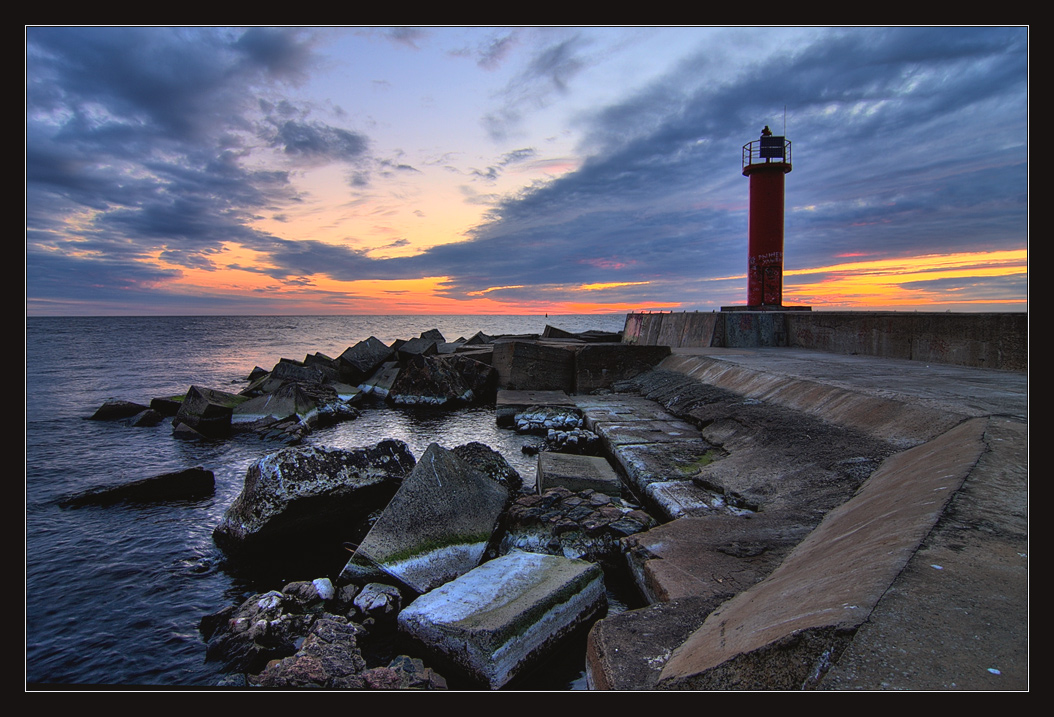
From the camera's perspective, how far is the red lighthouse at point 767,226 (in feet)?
51.0

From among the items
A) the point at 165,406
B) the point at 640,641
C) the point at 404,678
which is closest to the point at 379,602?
the point at 404,678

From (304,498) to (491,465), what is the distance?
1.90 m

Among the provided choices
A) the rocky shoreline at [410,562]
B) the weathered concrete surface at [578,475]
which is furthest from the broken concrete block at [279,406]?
→ the weathered concrete surface at [578,475]

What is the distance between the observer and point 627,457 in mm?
5832

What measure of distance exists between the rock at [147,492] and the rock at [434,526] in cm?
352

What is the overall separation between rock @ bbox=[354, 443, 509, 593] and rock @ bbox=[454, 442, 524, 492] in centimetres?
106

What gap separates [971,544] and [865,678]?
39.0 inches

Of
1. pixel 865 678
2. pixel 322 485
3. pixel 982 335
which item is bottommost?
pixel 322 485

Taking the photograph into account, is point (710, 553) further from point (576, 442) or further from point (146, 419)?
point (146, 419)

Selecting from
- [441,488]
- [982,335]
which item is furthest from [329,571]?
[982,335]

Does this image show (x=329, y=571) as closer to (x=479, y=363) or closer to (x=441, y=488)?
(x=441, y=488)

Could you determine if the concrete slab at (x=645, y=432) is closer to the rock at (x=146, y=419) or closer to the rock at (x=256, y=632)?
the rock at (x=256, y=632)

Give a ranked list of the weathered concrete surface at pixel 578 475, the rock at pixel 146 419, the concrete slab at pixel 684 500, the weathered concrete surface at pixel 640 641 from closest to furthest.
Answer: the weathered concrete surface at pixel 640 641
the concrete slab at pixel 684 500
the weathered concrete surface at pixel 578 475
the rock at pixel 146 419

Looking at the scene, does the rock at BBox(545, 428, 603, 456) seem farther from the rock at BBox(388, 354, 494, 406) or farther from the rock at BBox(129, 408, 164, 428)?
the rock at BBox(129, 408, 164, 428)
